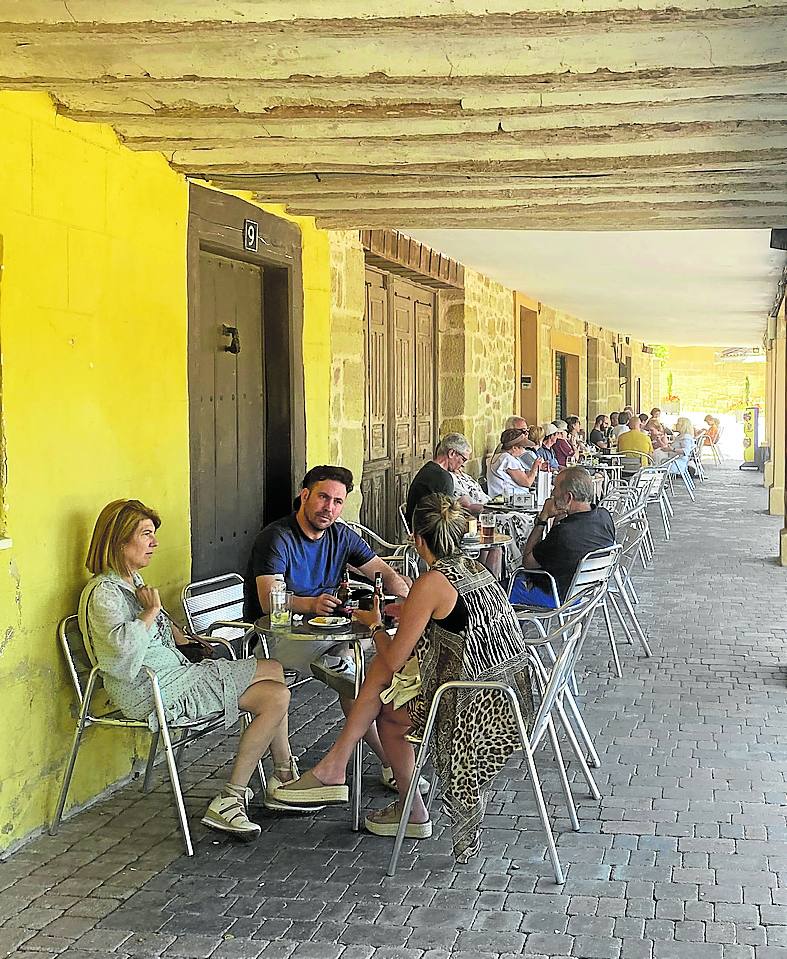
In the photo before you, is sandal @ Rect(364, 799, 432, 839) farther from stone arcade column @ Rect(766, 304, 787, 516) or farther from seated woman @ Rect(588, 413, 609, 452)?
seated woman @ Rect(588, 413, 609, 452)

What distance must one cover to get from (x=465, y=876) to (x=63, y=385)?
203cm

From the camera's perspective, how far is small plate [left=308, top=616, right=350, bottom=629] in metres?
3.71

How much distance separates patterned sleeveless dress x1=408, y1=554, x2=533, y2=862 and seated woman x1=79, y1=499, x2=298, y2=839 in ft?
1.84

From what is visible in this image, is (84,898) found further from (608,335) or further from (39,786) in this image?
(608,335)

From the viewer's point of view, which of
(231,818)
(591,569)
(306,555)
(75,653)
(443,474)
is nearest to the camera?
(231,818)

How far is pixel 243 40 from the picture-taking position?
2.96 meters

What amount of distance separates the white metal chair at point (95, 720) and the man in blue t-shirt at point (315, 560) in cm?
57

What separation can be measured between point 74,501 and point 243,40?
65.6 inches

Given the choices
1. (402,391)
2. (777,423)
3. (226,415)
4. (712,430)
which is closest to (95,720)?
(226,415)

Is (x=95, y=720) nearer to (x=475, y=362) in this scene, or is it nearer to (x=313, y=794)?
(x=313, y=794)

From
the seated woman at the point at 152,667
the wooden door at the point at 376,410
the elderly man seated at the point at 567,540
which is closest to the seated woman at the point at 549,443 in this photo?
the wooden door at the point at 376,410

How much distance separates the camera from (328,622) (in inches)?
147

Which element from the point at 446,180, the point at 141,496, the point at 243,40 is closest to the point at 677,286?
the point at 446,180

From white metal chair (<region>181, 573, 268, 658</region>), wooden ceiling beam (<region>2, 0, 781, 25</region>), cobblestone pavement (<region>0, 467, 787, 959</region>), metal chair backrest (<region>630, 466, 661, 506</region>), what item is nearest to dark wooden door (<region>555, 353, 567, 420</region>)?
metal chair backrest (<region>630, 466, 661, 506</region>)
